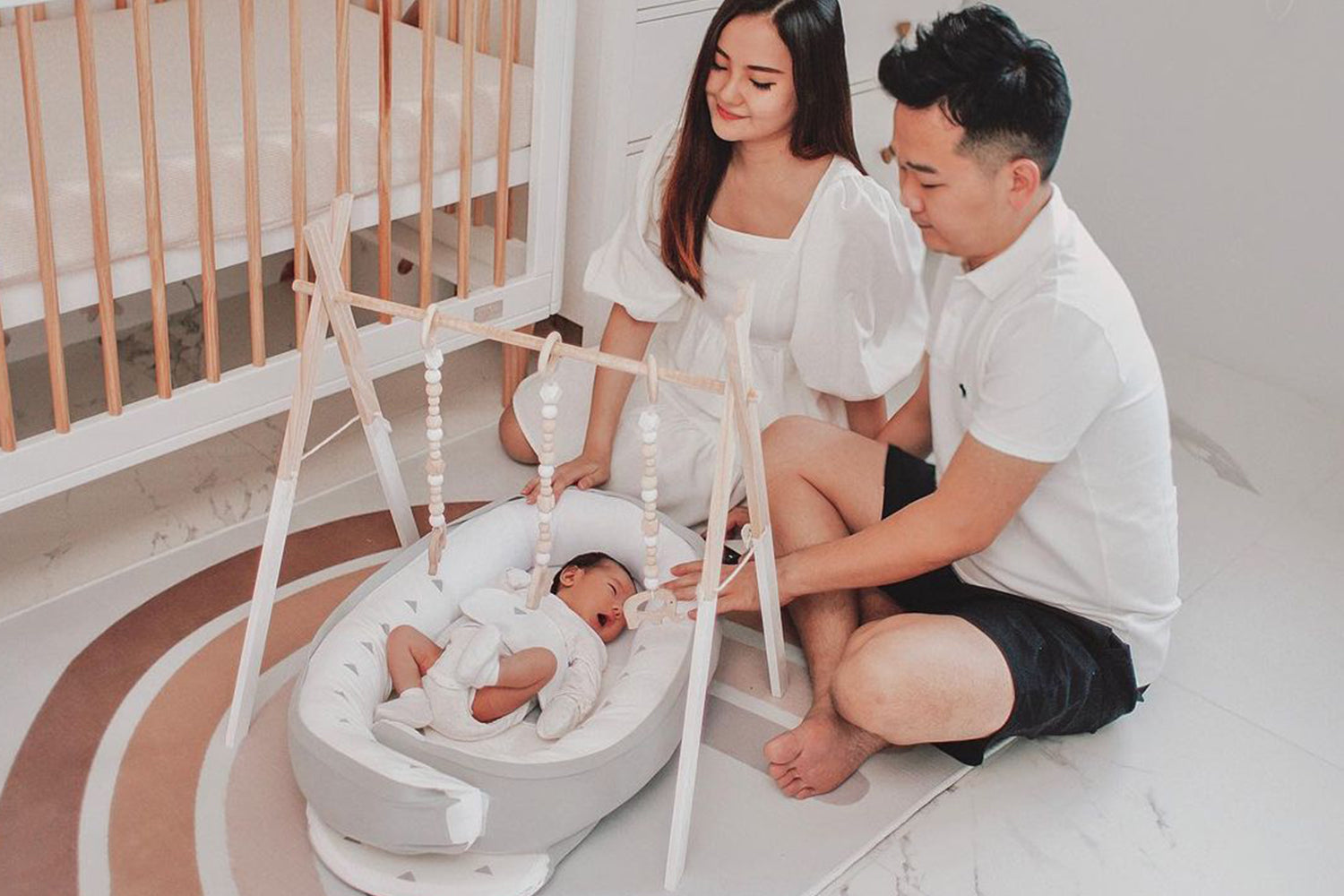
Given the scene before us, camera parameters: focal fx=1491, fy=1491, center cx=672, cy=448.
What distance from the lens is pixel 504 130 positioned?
83.1 inches

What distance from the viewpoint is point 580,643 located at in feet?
5.81

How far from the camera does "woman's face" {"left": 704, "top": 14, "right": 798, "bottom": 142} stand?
1.74 meters

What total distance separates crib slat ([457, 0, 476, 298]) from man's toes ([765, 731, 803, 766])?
85cm

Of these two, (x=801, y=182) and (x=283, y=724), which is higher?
(x=801, y=182)

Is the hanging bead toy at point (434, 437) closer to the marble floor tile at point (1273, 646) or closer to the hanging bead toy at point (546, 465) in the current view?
the hanging bead toy at point (546, 465)

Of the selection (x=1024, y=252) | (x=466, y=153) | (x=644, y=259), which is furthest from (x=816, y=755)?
(x=466, y=153)

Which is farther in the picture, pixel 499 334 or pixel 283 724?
pixel 283 724

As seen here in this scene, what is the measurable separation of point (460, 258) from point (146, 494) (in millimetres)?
564

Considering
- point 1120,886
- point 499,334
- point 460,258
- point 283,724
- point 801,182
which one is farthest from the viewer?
point 460,258

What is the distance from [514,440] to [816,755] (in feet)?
2.58

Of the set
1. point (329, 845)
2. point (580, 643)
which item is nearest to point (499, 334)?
point (580, 643)

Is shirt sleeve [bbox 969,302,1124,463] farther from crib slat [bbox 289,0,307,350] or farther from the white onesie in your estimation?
crib slat [bbox 289,0,307,350]

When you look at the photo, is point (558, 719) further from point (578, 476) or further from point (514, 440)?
point (514, 440)

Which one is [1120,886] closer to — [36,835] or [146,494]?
[36,835]
